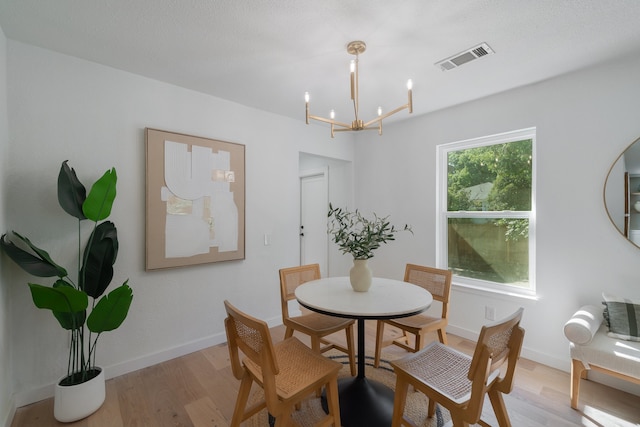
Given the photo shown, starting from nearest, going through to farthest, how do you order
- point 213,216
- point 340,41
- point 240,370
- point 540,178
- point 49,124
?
point 240,370 → point 340,41 → point 49,124 → point 540,178 → point 213,216

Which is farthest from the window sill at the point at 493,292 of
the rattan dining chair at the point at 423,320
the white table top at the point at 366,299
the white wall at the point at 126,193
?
the white wall at the point at 126,193

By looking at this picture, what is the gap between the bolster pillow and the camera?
6.08 feet

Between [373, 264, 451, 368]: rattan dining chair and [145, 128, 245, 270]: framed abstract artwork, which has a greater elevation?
[145, 128, 245, 270]: framed abstract artwork

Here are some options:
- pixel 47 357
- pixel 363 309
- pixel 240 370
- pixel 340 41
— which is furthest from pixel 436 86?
pixel 47 357

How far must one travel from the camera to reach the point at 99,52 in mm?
2023

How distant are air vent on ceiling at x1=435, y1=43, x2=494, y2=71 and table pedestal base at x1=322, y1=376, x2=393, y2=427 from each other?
94.4 inches

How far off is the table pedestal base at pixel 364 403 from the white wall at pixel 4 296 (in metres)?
1.94

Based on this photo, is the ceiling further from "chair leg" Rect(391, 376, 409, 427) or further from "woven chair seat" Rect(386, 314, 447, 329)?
"chair leg" Rect(391, 376, 409, 427)

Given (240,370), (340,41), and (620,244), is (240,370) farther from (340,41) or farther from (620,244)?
(620,244)

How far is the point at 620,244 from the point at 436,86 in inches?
73.5

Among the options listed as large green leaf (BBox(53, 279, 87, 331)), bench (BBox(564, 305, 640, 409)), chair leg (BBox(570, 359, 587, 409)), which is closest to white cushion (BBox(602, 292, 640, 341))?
bench (BBox(564, 305, 640, 409))

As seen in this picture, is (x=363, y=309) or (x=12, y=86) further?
(x=12, y=86)

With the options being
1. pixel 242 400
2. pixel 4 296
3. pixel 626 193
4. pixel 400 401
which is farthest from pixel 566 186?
pixel 4 296

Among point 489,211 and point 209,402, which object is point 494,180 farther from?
point 209,402
